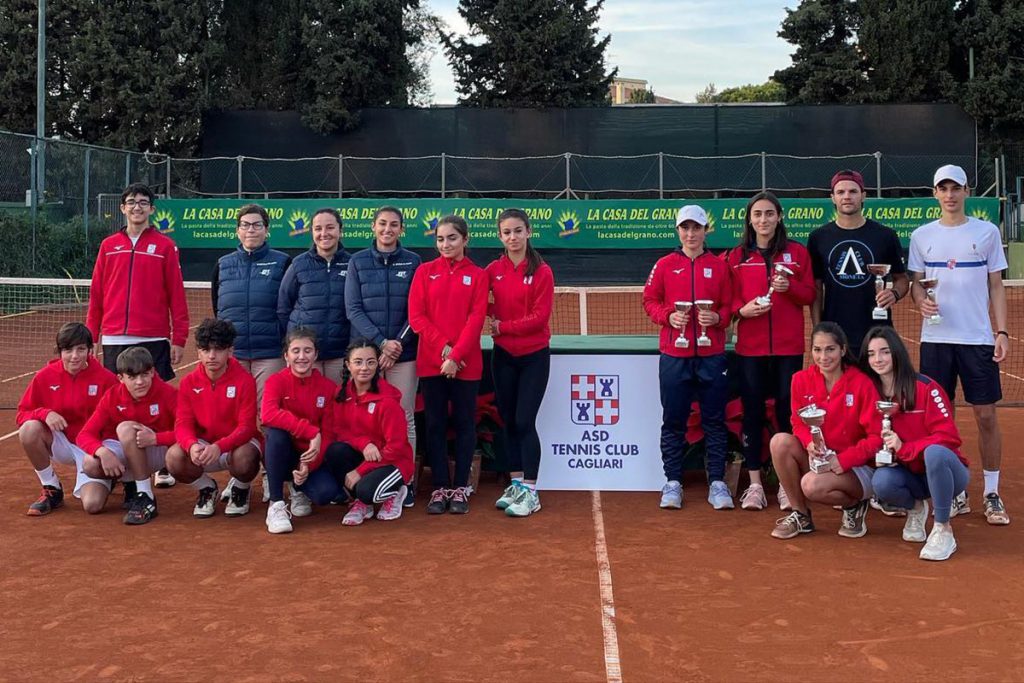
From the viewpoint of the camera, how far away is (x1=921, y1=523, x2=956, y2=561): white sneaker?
492cm

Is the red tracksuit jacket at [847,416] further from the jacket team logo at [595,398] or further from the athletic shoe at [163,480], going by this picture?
the athletic shoe at [163,480]

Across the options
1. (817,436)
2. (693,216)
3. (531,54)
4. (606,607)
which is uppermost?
(531,54)

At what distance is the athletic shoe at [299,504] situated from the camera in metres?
5.83

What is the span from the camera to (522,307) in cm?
582

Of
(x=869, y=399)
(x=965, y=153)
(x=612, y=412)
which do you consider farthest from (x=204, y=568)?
(x=965, y=153)

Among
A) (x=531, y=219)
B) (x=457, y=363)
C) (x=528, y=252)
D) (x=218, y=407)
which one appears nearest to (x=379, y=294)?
(x=457, y=363)

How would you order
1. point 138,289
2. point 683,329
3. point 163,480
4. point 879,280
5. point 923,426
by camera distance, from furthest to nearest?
point 163,480
point 138,289
point 683,329
point 879,280
point 923,426

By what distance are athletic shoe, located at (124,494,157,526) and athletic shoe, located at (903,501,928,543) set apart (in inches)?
158

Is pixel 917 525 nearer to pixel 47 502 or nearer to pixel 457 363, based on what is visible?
pixel 457 363

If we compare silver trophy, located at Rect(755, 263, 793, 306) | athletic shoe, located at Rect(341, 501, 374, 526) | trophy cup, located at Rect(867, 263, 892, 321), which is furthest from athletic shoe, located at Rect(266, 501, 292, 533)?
trophy cup, located at Rect(867, 263, 892, 321)

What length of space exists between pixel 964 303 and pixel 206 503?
14.0 feet

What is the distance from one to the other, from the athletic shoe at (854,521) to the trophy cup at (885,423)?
35 centimetres

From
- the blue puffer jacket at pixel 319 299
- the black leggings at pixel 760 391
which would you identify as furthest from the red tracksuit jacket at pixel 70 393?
the black leggings at pixel 760 391

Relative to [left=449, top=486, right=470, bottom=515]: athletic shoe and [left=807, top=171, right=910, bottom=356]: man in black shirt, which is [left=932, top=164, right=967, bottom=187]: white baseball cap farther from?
[left=449, top=486, right=470, bottom=515]: athletic shoe
